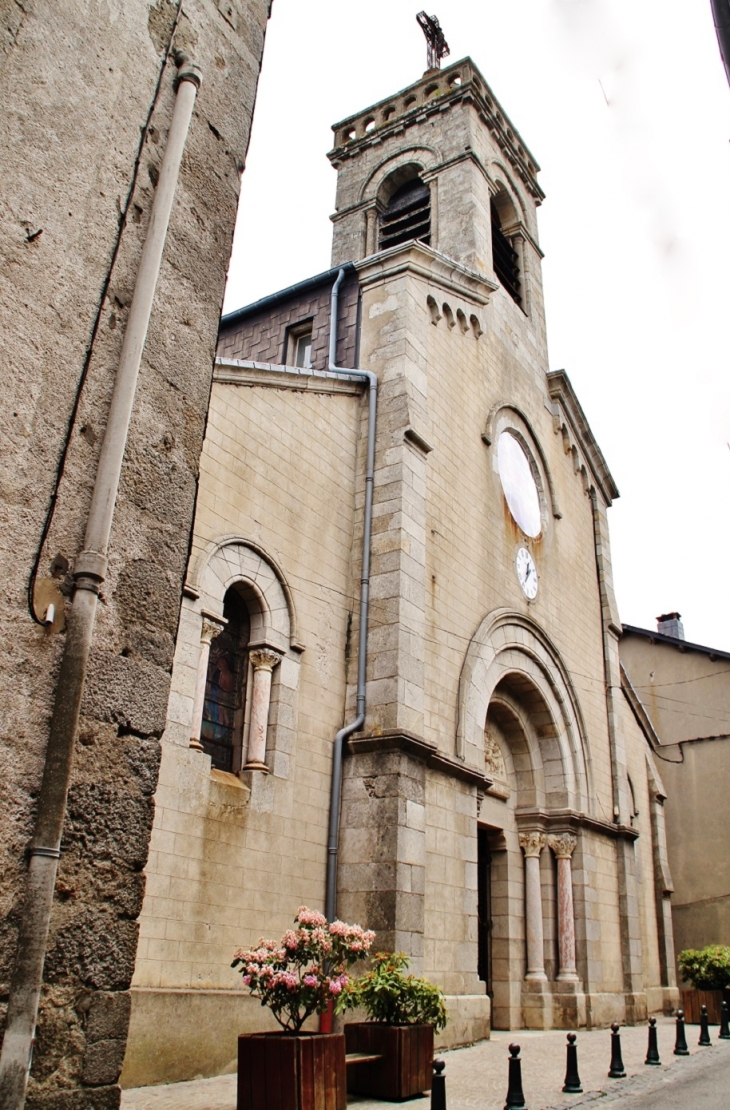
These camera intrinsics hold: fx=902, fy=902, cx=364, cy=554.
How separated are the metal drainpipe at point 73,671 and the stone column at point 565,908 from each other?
1181 cm

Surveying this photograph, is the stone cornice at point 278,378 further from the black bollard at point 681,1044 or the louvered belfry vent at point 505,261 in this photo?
the black bollard at point 681,1044

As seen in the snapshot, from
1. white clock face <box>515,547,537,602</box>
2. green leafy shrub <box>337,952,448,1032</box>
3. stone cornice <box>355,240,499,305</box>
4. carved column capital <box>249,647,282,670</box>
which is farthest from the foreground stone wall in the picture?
white clock face <box>515,547,537,602</box>

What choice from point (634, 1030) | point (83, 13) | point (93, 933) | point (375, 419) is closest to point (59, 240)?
point (83, 13)

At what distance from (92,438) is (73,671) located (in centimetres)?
89

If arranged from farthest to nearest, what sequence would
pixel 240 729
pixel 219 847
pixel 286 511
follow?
pixel 286 511 → pixel 240 729 → pixel 219 847

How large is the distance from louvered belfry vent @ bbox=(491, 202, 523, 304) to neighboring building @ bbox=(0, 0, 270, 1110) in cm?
1460

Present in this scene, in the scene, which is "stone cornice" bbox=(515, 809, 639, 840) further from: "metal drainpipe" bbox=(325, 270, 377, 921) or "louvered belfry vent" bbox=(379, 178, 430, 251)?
"louvered belfry vent" bbox=(379, 178, 430, 251)

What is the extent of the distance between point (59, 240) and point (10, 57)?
0.72 meters

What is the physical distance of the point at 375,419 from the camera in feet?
38.3

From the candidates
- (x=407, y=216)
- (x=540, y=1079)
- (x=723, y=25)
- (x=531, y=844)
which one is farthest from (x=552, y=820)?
(x=407, y=216)

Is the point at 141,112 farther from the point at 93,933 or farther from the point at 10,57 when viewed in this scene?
the point at 93,933

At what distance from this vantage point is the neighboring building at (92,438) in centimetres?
288

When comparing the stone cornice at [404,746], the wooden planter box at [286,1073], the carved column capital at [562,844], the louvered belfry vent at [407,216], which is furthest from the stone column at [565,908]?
the louvered belfry vent at [407,216]

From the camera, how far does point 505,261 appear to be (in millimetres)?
18547
